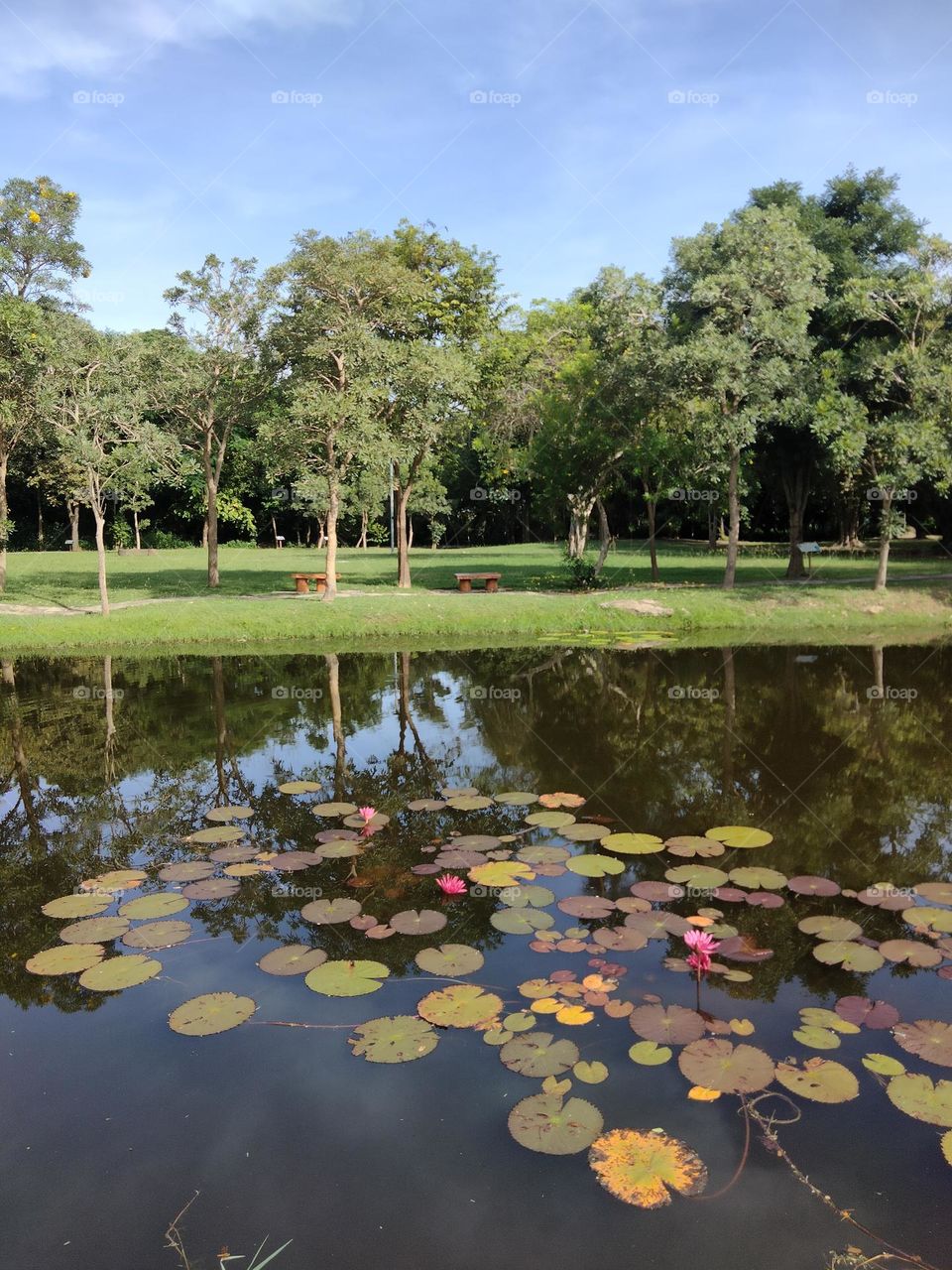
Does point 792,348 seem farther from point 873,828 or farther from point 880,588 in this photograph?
point 873,828

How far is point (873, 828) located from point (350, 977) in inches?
242

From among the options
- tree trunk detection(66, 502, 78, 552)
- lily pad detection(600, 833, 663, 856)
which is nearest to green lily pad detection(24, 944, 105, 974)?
lily pad detection(600, 833, 663, 856)

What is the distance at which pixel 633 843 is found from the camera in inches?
363

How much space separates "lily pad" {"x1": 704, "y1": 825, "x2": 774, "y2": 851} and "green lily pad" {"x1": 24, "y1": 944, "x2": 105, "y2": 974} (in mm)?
5948

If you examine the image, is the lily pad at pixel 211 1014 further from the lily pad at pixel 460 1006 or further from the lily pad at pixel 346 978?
the lily pad at pixel 460 1006

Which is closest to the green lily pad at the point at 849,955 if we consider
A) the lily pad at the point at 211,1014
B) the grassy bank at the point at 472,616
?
the lily pad at the point at 211,1014

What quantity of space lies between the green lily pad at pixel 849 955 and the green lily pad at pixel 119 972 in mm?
5151

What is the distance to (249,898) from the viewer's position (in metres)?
8.20

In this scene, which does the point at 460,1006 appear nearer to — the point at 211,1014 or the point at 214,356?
the point at 211,1014

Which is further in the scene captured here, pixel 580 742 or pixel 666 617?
pixel 666 617

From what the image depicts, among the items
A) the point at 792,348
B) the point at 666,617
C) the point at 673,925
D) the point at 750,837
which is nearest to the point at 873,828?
the point at 750,837

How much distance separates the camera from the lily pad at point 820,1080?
5.29 m

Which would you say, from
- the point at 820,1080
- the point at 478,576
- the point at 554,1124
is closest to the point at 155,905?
the point at 554,1124

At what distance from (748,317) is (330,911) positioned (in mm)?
23926
